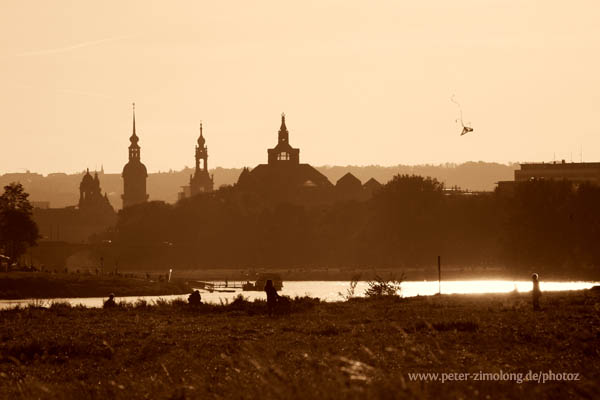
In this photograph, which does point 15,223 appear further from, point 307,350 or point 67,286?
point 307,350

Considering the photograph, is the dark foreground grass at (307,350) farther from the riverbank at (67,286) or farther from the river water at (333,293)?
the riverbank at (67,286)

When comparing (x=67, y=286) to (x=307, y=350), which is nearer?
(x=307, y=350)

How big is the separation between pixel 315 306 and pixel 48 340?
16.3 metres

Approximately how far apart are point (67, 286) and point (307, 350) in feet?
316

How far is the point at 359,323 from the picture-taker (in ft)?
141

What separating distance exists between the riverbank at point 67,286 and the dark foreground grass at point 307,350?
69.2m

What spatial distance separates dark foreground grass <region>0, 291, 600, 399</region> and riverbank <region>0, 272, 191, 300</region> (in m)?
69.2

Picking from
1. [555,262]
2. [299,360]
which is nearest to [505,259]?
[555,262]

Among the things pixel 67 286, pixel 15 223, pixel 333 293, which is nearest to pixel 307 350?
pixel 67 286

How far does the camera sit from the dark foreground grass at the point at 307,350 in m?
25.4

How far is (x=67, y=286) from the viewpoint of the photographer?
128 meters

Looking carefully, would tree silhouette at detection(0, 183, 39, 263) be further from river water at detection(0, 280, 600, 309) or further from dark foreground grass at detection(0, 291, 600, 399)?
dark foreground grass at detection(0, 291, 600, 399)

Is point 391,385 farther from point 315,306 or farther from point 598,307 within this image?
point 315,306

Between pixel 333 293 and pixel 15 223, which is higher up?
pixel 15 223
